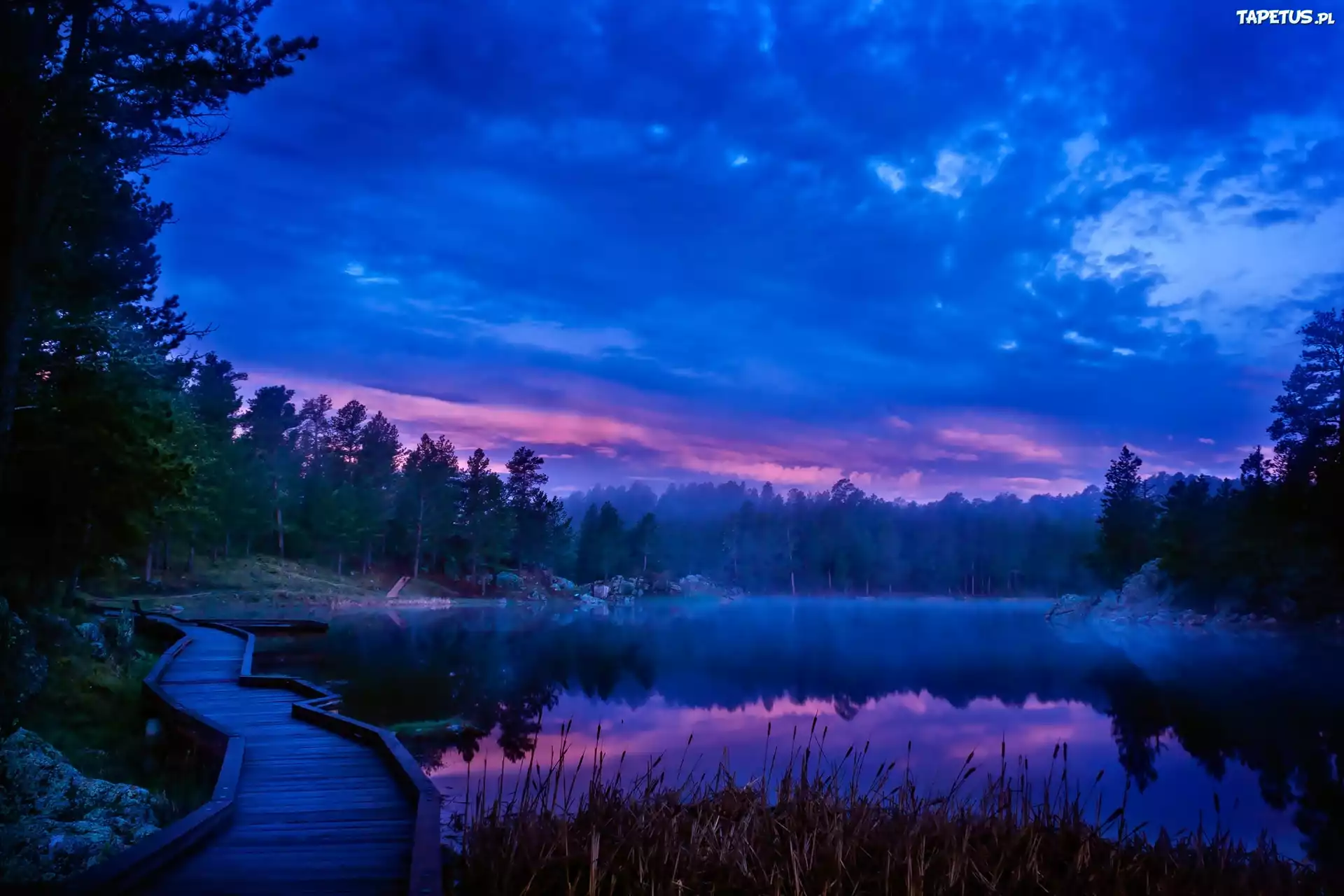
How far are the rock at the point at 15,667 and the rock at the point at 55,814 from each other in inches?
16.4

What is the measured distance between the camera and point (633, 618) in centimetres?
6291

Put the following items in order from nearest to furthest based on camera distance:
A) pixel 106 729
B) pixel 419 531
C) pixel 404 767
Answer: pixel 404 767
pixel 106 729
pixel 419 531

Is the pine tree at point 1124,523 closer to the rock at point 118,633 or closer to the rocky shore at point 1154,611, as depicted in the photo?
the rocky shore at point 1154,611

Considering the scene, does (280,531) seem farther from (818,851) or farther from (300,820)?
(818,851)

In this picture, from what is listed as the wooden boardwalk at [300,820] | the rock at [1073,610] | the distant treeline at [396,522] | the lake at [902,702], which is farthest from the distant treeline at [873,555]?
the wooden boardwalk at [300,820]

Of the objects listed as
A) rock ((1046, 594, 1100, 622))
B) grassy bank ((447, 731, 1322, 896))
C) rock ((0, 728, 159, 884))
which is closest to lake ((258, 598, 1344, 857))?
grassy bank ((447, 731, 1322, 896))

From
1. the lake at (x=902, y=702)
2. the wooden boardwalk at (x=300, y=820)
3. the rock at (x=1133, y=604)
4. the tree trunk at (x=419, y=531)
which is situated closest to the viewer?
the wooden boardwalk at (x=300, y=820)

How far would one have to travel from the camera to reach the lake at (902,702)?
17.3m

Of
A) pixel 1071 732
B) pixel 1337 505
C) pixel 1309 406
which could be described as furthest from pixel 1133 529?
pixel 1071 732

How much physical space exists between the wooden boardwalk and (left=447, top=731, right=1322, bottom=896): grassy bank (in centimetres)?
78

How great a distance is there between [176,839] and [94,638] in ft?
50.1

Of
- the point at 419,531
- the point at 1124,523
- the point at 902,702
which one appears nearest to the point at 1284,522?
the point at 1124,523

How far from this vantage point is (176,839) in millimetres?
6828

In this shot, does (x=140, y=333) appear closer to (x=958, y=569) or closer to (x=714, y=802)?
(x=714, y=802)
